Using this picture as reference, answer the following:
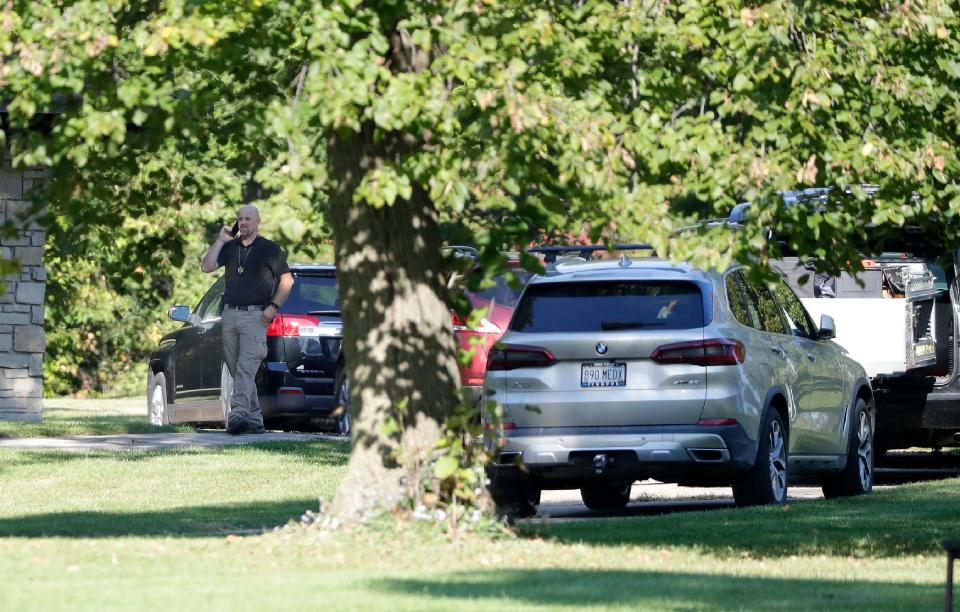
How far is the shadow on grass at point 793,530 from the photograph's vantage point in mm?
10414

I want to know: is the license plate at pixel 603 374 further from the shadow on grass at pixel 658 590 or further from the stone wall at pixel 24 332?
the stone wall at pixel 24 332

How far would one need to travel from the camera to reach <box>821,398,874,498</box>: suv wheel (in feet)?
47.1

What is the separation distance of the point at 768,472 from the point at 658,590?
4.47 meters

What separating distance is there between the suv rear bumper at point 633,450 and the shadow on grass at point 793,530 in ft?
1.09

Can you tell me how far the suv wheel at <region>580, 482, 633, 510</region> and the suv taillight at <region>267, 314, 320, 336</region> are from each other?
215 inches

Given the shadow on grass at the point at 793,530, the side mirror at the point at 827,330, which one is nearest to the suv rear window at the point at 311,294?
the side mirror at the point at 827,330

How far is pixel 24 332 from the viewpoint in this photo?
21391mm

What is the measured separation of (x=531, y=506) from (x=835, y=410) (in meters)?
2.65

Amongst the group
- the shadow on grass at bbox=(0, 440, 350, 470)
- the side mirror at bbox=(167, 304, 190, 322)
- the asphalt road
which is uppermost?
the side mirror at bbox=(167, 304, 190, 322)

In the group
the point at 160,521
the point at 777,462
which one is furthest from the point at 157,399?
the point at 777,462

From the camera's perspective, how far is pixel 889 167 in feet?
32.4

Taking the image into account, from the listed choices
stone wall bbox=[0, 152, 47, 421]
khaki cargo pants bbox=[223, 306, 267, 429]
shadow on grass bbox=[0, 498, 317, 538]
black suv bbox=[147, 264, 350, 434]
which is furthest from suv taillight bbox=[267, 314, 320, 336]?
shadow on grass bbox=[0, 498, 317, 538]

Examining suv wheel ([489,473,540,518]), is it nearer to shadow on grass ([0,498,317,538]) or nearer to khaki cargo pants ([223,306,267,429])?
Answer: shadow on grass ([0,498,317,538])

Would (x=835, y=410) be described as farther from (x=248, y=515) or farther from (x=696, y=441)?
(x=248, y=515)
